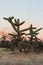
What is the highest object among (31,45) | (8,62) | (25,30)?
(25,30)

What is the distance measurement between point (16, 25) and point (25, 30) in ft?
2.73

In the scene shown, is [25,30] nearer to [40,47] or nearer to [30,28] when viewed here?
[30,28]

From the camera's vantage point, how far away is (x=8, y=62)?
13508 millimetres

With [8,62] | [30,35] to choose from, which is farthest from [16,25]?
[8,62]

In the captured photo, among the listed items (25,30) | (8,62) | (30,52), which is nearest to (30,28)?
(25,30)

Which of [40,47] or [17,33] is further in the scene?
[40,47]

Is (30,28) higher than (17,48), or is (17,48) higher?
(30,28)

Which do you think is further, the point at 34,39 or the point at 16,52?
the point at 34,39

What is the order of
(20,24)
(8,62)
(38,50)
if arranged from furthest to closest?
1. (38,50)
2. (20,24)
3. (8,62)

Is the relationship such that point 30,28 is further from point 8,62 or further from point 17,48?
point 8,62

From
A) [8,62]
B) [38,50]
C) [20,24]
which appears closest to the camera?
[8,62]

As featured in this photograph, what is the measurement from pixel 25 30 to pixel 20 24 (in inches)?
31.5

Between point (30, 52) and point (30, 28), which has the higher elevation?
point (30, 28)

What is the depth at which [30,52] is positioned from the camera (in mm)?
17969
